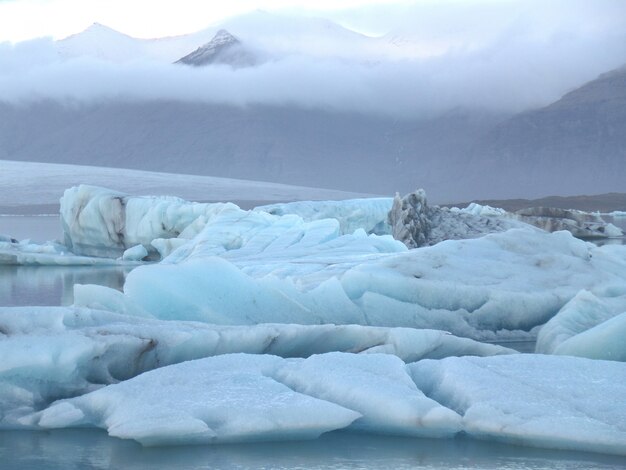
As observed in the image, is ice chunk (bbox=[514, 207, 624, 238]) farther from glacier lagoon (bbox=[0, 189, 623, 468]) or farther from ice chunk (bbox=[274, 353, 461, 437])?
glacier lagoon (bbox=[0, 189, 623, 468])

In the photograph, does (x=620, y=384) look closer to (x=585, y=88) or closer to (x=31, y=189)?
(x=31, y=189)

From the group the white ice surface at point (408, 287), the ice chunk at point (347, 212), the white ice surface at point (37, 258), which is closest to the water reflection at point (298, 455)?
the white ice surface at point (408, 287)

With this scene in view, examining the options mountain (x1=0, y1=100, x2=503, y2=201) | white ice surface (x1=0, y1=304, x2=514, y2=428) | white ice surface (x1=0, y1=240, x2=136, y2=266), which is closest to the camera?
white ice surface (x1=0, y1=304, x2=514, y2=428)

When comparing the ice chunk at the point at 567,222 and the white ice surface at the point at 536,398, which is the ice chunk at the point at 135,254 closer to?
the ice chunk at the point at 567,222

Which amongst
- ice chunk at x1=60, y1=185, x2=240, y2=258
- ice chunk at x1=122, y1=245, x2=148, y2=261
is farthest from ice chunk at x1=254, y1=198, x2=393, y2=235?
ice chunk at x1=122, y1=245, x2=148, y2=261

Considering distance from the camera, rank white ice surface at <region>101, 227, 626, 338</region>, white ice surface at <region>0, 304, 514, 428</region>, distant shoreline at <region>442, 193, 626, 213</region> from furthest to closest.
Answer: distant shoreline at <region>442, 193, 626, 213</region> → white ice surface at <region>101, 227, 626, 338</region> → white ice surface at <region>0, 304, 514, 428</region>

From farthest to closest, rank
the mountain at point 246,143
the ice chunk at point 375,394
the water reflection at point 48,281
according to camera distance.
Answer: the mountain at point 246,143
the water reflection at point 48,281
the ice chunk at point 375,394

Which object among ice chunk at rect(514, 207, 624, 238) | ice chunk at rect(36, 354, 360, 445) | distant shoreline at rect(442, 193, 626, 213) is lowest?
distant shoreline at rect(442, 193, 626, 213)
